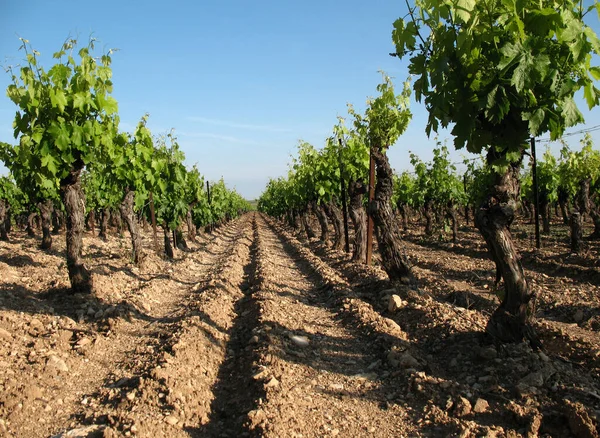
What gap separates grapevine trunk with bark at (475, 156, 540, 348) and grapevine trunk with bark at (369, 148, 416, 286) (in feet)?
12.8

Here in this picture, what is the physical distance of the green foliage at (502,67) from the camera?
3.80 m

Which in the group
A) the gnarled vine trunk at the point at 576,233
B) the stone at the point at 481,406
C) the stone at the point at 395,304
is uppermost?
the gnarled vine trunk at the point at 576,233

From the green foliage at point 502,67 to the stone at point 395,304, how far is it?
3210 millimetres

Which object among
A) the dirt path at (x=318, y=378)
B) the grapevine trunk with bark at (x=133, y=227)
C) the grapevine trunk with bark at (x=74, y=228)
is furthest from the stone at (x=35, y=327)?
the grapevine trunk with bark at (x=133, y=227)

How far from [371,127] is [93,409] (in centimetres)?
814

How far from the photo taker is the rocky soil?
12.5ft

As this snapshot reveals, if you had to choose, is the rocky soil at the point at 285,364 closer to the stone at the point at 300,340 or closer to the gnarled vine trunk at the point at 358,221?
the stone at the point at 300,340

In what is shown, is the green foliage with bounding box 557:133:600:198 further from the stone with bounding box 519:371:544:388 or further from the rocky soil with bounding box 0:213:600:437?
the stone with bounding box 519:371:544:388

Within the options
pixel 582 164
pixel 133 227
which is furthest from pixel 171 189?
pixel 582 164

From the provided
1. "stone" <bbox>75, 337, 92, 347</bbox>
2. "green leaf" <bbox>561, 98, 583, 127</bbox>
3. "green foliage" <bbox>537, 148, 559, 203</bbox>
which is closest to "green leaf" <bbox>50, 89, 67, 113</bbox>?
"stone" <bbox>75, 337, 92, 347</bbox>

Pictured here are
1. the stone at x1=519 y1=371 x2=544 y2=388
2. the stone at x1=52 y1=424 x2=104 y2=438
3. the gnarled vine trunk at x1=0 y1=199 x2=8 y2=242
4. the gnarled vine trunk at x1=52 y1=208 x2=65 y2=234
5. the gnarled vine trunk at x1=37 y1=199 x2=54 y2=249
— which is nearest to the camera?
the stone at x1=52 y1=424 x2=104 y2=438

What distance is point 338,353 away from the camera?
5734 millimetres

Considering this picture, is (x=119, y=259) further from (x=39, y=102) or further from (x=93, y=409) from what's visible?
(x=93, y=409)

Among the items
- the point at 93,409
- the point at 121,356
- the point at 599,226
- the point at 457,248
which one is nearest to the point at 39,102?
the point at 121,356
